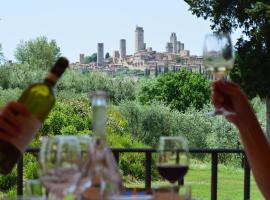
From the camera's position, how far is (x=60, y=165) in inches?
47.3

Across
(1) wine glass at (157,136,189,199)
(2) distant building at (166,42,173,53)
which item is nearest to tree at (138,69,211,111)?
(2) distant building at (166,42,173,53)

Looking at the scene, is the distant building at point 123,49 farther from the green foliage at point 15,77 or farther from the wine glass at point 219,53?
the wine glass at point 219,53

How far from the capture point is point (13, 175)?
29.2 ft

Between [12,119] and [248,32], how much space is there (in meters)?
15.0

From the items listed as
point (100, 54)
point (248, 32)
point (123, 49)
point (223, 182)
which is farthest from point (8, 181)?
point (100, 54)

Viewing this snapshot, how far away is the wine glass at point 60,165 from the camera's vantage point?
3.91ft

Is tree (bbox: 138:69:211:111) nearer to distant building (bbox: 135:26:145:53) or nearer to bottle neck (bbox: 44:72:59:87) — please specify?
distant building (bbox: 135:26:145:53)

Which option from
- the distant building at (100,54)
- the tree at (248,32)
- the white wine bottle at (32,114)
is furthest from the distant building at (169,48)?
the white wine bottle at (32,114)

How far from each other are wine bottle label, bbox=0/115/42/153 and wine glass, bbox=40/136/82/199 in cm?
12

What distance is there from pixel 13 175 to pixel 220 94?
759 cm

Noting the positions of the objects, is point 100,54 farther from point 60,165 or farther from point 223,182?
point 60,165

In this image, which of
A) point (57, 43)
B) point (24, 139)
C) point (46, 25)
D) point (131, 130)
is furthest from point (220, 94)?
point (46, 25)

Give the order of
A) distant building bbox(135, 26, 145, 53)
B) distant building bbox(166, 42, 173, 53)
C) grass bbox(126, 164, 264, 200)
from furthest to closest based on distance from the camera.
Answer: distant building bbox(135, 26, 145, 53) → distant building bbox(166, 42, 173, 53) → grass bbox(126, 164, 264, 200)

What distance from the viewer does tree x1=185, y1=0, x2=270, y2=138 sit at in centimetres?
1504
